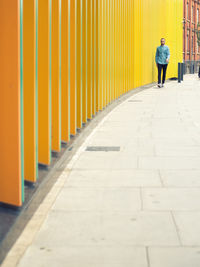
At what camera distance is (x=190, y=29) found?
53.6 m

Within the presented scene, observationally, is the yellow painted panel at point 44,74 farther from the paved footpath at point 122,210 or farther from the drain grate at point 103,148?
the drain grate at point 103,148

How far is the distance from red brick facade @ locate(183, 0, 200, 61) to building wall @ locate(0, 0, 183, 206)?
3058 cm

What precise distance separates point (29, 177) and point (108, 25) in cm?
880

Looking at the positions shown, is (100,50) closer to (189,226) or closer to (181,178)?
(181,178)

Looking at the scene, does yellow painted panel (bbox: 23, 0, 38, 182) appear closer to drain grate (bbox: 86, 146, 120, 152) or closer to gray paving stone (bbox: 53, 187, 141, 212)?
gray paving stone (bbox: 53, 187, 141, 212)

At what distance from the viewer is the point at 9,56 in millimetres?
4699

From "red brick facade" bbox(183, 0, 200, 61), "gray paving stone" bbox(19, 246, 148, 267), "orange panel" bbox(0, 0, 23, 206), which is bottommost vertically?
"gray paving stone" bbox(19, 246, 148, 267)

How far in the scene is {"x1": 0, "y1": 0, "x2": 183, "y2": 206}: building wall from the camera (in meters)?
4.75

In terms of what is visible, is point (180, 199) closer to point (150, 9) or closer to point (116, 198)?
point (116, 198)

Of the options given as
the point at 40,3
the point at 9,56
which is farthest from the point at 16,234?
the point at 40,3

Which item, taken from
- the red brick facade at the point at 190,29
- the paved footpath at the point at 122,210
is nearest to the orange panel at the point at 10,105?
the paved footpath at the point at 122,210

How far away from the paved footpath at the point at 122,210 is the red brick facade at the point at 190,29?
43.2 m

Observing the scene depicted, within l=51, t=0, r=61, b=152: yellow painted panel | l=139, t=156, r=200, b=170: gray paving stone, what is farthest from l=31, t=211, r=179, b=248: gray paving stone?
l=51, t=0, r=61, b=152: yellow painted panel

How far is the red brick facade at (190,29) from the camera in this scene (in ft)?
168
